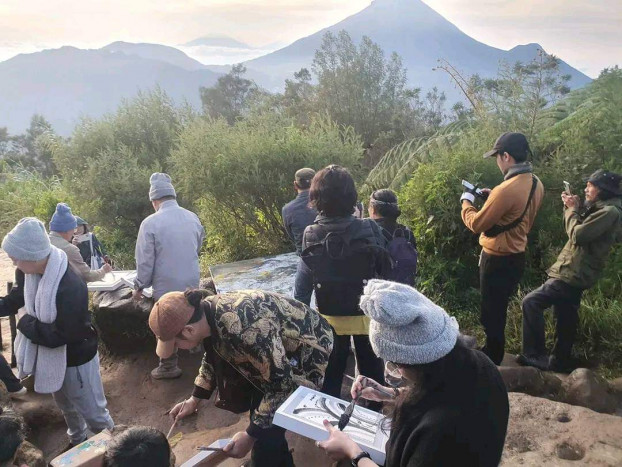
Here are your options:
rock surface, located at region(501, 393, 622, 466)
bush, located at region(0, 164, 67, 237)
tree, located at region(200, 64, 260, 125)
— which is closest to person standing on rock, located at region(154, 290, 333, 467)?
rock surface, located at region(501, 393, 622, 466)

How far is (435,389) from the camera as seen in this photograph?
1.50m

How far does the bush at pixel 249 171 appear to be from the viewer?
6402 mm

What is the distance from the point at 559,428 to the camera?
10.1ft

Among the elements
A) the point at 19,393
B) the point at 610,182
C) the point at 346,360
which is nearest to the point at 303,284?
the point at 346,360

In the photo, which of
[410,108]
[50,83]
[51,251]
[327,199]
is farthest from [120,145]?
[50,83]

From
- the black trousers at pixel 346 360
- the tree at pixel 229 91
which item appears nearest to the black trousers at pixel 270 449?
the black trousers at pixel 346 360

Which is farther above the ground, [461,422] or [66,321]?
[461,422]

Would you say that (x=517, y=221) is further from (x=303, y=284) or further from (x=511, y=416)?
(x=303, y=284)

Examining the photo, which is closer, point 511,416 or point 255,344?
point 255,344

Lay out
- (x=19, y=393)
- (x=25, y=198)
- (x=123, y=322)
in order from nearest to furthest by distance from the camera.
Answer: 1. (x=19, y=393)
2. (x=123, y=322)
3. (x=25, y=198)

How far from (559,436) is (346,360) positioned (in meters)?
1.44

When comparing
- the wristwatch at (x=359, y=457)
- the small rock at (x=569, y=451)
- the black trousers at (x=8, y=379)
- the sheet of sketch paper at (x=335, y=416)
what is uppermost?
the wristwatch at (x=359, y=457)

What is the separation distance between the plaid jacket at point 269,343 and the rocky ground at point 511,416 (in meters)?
1.06

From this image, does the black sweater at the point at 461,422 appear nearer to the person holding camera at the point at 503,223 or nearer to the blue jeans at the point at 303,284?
the person holding camera at the point at 503,223
